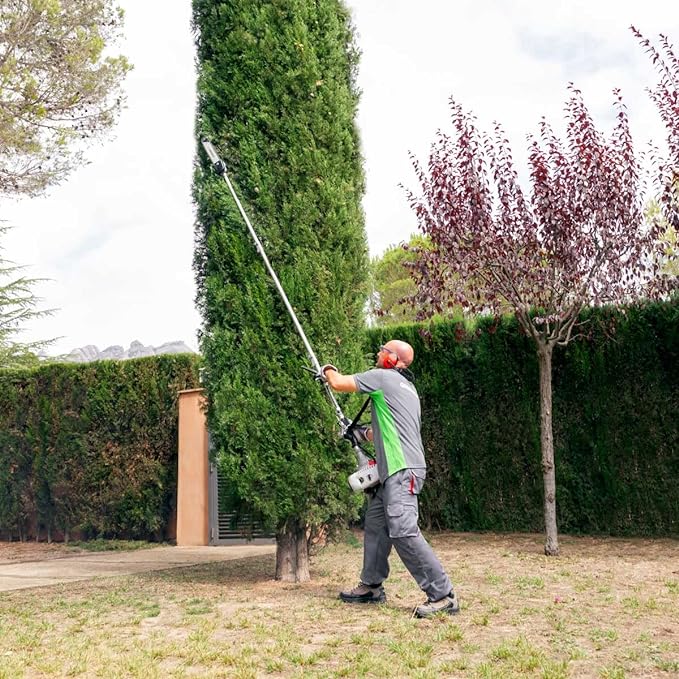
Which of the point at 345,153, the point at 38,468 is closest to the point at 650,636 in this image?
the point at 345,153

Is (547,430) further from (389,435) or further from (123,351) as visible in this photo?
(123,351)

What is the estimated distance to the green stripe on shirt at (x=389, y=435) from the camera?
A: 6.02 metres

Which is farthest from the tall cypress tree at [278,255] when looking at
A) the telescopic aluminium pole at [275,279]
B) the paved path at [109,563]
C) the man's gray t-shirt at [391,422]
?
the paved path at [109,563]

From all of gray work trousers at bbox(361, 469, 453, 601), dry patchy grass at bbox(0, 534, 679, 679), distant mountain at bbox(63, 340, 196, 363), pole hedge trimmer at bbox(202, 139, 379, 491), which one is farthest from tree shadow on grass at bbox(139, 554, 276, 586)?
distant mountain at bbox(63, 340, 196, 363)

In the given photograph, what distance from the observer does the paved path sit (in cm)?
876

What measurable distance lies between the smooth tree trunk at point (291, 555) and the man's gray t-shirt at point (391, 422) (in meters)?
1.67

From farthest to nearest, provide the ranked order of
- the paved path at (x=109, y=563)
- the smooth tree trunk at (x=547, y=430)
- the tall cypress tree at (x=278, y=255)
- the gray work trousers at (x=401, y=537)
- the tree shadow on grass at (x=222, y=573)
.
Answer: the smooth tree trunk at (x=547, y=430)
the paved path at (x=109, y=563)
the tree shadow on grass at (x=222, y=573)
the tall cypress tree at (x=278, y=255)
the gray work trousers at (x=401, y=537)

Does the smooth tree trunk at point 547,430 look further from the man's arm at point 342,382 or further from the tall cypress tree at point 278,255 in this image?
the man's arm at point 342,382

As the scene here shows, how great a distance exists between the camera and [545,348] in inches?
379

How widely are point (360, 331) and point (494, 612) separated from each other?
9.17 ft

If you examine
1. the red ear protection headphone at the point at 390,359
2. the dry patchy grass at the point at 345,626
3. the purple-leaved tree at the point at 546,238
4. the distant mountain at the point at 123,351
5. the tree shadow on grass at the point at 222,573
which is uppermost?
the distant mountain at the point at 123,351

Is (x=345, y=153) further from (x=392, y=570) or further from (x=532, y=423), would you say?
(x=532, y=423)

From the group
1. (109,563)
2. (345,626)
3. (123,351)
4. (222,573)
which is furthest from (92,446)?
(123,351)

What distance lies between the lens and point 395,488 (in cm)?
597
